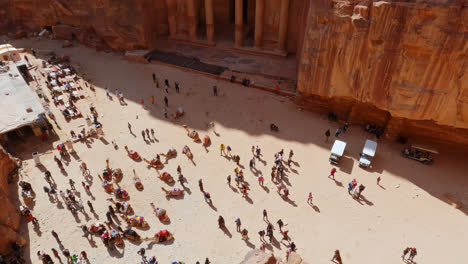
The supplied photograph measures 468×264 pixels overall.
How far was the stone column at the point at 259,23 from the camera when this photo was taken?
24.4 metres

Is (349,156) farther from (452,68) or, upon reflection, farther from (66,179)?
(66,179)

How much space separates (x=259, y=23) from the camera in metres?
25.1

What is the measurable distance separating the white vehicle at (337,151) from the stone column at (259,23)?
Result: 41.8 ft

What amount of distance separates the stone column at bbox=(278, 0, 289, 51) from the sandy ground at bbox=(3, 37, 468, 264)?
616 cm

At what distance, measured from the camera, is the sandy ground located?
13.0 meters

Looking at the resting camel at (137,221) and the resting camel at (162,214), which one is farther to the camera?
the resting camel at (162,214)

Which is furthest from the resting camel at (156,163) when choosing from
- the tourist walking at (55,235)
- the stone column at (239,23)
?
the stone column at (239,23)

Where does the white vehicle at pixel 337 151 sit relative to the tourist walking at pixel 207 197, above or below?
above

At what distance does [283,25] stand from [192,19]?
8.13 metres

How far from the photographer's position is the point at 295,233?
13.5 meters

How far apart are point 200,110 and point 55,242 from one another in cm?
1127

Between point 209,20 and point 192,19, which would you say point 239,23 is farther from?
point 192,19

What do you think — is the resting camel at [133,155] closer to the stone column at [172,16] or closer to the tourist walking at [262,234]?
the tourist walking at [262,234]

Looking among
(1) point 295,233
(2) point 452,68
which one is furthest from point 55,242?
(2) point 452,68
